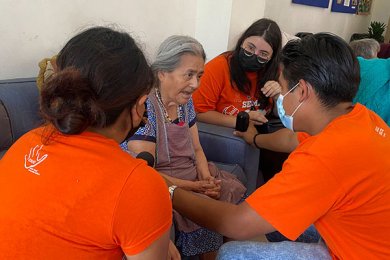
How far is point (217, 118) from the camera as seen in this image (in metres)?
2.06

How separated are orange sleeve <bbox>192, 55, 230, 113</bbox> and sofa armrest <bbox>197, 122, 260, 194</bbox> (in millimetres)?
188

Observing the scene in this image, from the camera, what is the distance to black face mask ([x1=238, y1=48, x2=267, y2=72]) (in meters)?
2.06

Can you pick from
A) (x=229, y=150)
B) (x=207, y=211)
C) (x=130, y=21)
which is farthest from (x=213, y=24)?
(x=207, y=211)

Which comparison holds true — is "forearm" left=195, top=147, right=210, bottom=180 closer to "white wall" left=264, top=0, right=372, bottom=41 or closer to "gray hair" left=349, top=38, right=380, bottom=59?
"gray hair" left=349, top=38, right=380, bottom=59

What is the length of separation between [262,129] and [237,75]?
373mm

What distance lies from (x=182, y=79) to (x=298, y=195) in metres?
0.79

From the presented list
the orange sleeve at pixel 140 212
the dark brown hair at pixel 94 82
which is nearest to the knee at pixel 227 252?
the orange sleeve at pixel 140 212

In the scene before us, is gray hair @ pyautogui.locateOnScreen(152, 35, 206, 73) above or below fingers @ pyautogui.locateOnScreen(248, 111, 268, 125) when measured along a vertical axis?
above

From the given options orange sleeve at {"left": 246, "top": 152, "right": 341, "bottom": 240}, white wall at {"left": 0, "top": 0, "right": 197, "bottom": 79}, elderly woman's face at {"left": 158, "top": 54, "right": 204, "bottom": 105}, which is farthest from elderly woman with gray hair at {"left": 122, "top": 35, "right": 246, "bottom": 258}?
orange sleeve at {"left": 246, "top": 152, "right": 341, "bottom": 240}

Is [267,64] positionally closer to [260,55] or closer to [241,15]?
[260,55]

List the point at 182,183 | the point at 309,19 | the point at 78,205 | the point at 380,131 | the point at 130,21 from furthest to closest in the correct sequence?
the point at 309,19, the point at 130,21, the point at 182,183, the point at 380,131, the point at 78,205

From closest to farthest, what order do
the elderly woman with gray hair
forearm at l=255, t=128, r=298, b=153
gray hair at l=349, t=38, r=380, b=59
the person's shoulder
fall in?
1. the elderly woman with gray hair
2. forearm at l=255, t=128, r=298, b=153
3. the person's shoulder
4. gray hair at l=349, t=38, r=380, b=59

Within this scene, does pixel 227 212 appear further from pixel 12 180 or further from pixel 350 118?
pixel 12 180

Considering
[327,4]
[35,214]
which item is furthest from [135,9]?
[327,4]
